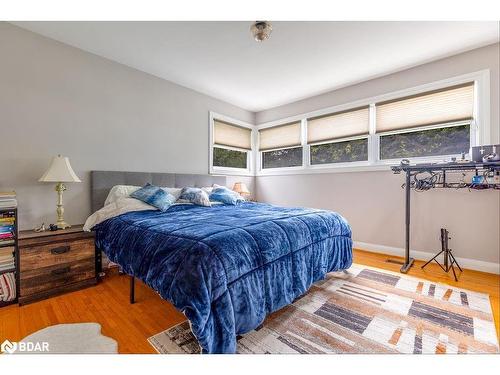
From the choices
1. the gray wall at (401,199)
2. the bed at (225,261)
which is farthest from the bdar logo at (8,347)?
the gray wall at (401,199)

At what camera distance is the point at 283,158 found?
15.5 ft

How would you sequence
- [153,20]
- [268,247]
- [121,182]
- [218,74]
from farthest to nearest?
[218,74] → [121,182] → [153,20] → [268,247]

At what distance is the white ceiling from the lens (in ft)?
7.64

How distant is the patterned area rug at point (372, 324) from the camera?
1.45 metres

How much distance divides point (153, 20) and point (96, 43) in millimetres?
900

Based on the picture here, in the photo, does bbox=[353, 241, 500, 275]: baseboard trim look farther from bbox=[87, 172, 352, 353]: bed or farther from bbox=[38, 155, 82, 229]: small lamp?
bbox=[38, 155, 82, 229]: small lamp

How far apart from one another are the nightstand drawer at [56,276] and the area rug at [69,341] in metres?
0.59

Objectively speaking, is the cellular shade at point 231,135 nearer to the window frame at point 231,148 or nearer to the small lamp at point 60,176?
the window frame at point 231,148

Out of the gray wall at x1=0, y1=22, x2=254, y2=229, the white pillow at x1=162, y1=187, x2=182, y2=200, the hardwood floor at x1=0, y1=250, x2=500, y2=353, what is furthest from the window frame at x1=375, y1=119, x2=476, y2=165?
the gray wall at x1=0, y1=22, x2=254, y2=229

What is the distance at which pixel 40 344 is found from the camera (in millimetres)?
1465

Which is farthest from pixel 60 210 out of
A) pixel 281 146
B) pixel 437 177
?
pixel 437 177

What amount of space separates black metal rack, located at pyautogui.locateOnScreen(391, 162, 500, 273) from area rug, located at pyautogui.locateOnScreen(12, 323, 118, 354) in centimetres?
295
